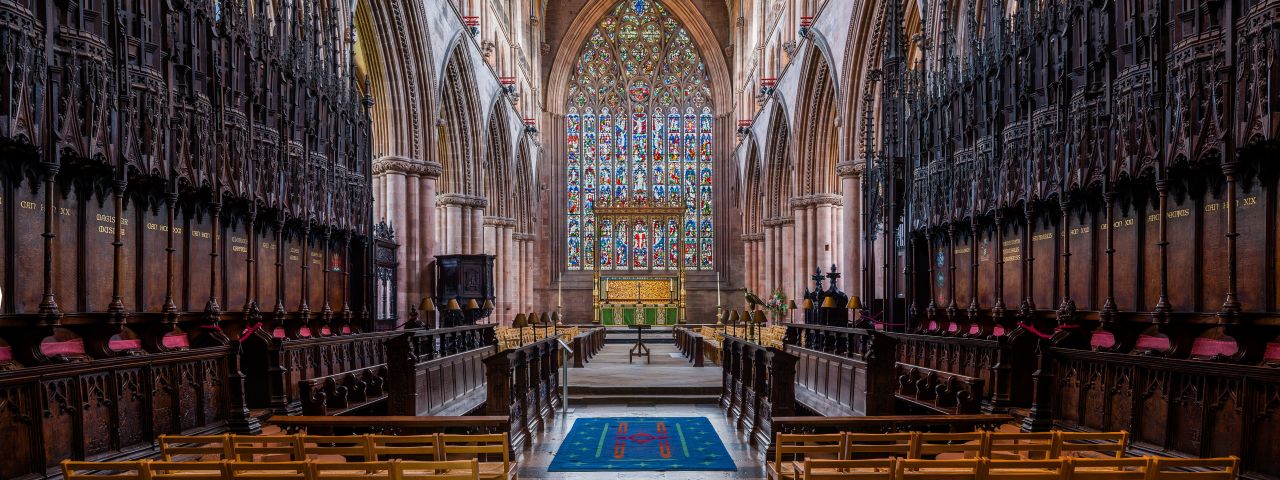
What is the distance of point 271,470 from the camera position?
435 centimetres

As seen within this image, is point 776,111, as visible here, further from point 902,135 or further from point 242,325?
point 242,325

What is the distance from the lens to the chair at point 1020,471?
400 centimetres

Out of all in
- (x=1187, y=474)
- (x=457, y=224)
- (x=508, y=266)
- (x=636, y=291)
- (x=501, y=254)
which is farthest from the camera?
(x=636, y=291)

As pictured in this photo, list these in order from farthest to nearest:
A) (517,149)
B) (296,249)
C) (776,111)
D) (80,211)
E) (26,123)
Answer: (517,149) < (776,111) < (296,249) < (80,211) < (26,123)

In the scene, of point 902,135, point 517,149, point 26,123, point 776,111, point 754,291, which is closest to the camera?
point 26,123

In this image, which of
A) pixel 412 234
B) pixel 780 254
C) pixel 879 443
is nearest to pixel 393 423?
pixel 879 443

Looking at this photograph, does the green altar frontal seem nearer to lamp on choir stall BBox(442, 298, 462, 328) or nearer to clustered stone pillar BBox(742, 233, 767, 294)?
clustered stone pillar BBox(742, 233, 767, 294)

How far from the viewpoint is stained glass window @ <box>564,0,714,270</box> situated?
1660 inches

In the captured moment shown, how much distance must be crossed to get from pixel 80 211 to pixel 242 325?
392 cm

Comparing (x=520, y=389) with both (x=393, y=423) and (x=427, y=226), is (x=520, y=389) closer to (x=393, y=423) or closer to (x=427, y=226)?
(x=393, y=423)

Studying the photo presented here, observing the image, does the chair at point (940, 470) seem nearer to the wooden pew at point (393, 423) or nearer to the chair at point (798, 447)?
the chair at point (798, 447)

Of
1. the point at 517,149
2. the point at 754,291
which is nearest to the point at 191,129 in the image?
the point at 517,149

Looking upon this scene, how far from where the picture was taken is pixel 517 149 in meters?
35.5

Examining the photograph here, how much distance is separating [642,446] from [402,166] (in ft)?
42.1
